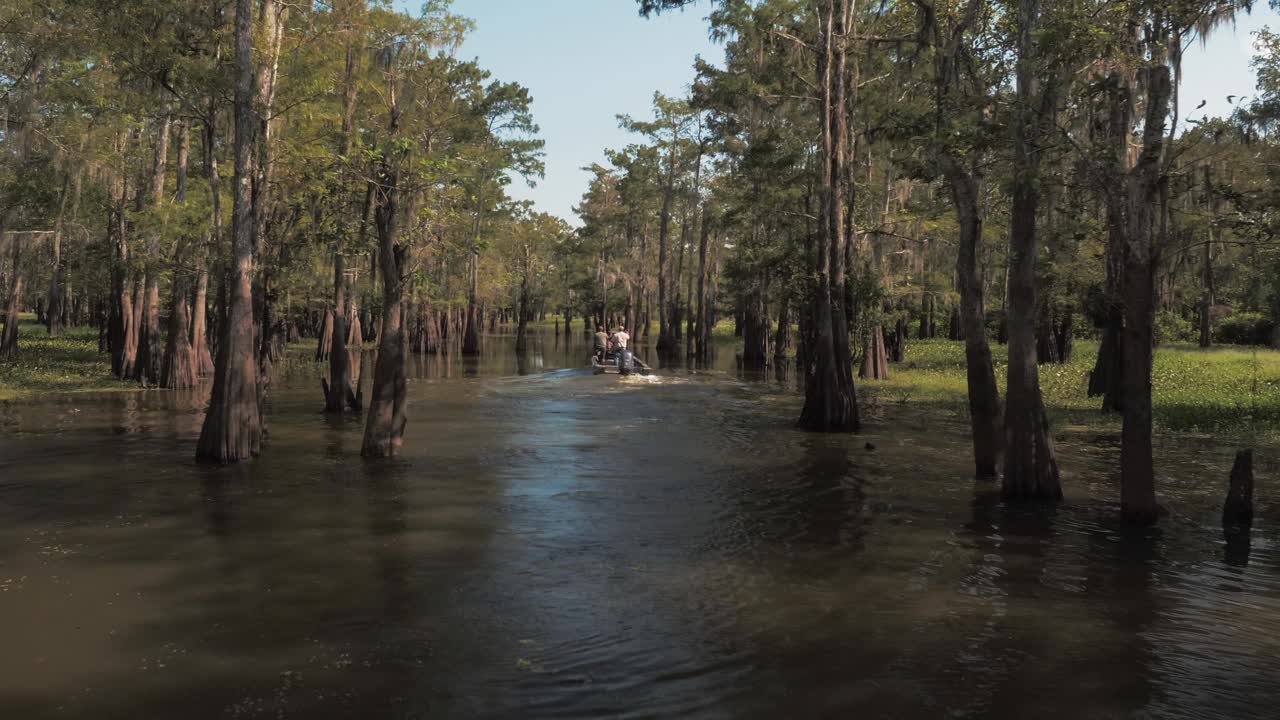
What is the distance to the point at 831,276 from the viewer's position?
64.2ft

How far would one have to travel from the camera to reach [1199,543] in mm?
10391

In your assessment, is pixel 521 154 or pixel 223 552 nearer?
pixel 223 552

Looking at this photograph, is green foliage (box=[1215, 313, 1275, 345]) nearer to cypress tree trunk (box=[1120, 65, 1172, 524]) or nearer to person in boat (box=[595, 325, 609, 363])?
person in boat (box=[595, 325, 609, 363])

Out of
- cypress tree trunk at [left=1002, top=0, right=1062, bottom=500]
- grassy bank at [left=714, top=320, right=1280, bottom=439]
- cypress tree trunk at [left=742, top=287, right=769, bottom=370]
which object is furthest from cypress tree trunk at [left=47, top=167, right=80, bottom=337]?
cypress tree trunk at [left=742, top=287, right=769, bottom=370]

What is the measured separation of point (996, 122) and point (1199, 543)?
19.1ft

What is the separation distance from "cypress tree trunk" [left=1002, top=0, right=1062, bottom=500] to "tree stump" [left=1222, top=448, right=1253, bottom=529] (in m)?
1.98

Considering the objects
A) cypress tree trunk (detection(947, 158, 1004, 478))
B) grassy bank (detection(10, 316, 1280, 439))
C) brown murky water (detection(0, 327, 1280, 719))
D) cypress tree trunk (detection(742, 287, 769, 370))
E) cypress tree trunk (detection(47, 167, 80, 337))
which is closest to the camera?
brown murky water (detection(0, 327, 1280, 719))

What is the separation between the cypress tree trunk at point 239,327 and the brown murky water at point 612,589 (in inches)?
25.2

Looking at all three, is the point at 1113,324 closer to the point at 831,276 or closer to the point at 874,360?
the point at 831,276

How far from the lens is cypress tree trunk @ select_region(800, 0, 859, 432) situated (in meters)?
19.1

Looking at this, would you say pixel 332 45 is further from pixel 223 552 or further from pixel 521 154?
pixel 521 154

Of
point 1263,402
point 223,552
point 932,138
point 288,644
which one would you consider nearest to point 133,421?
point 223,552

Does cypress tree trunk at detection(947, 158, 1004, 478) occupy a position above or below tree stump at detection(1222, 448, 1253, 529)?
above

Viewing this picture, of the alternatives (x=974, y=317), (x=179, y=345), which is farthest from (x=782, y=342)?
(x=974, y=317)
